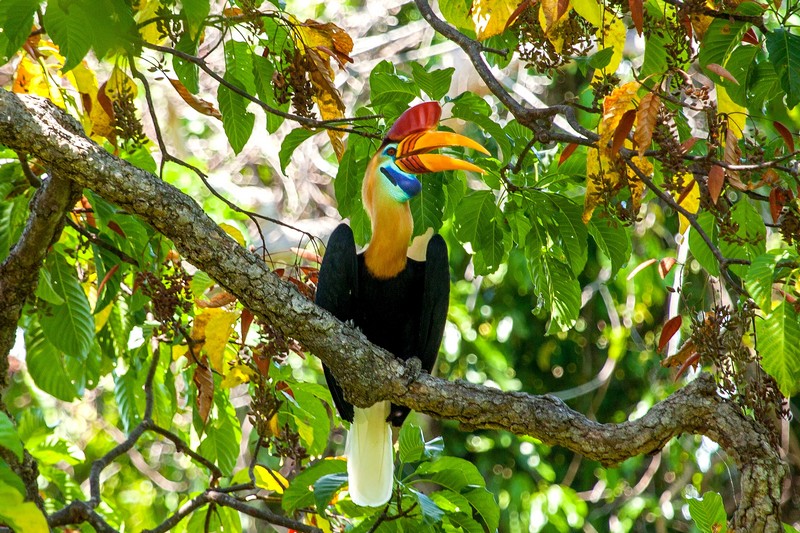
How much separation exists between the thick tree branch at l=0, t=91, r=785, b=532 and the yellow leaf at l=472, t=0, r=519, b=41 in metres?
0.94

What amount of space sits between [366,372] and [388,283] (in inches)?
35.2

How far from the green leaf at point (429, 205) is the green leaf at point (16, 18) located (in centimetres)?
143

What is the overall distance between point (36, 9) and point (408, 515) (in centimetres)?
184

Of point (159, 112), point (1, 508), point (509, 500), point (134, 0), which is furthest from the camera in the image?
point (159, 112)

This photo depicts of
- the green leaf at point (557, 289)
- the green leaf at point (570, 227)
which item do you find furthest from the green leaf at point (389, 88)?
the green leaf at point (557, 289)

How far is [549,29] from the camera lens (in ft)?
7.99

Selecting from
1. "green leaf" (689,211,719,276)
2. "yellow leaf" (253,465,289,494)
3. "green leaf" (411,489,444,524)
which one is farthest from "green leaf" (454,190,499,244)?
"yellow leaf" (253,465,289,494)

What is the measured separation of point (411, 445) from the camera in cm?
308

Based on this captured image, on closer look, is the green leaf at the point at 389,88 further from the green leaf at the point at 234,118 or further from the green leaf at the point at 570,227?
the green leaf at the point at 570,227

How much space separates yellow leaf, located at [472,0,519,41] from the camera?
2.61 meters

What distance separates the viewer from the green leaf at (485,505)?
295cm

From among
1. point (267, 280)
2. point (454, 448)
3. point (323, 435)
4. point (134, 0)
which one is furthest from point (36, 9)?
point (454, 448)

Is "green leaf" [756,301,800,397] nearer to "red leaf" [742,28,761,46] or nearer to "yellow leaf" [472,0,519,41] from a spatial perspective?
"red leaf" [742,28,761,46]

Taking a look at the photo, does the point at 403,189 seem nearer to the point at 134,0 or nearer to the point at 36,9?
the point at 134,0
